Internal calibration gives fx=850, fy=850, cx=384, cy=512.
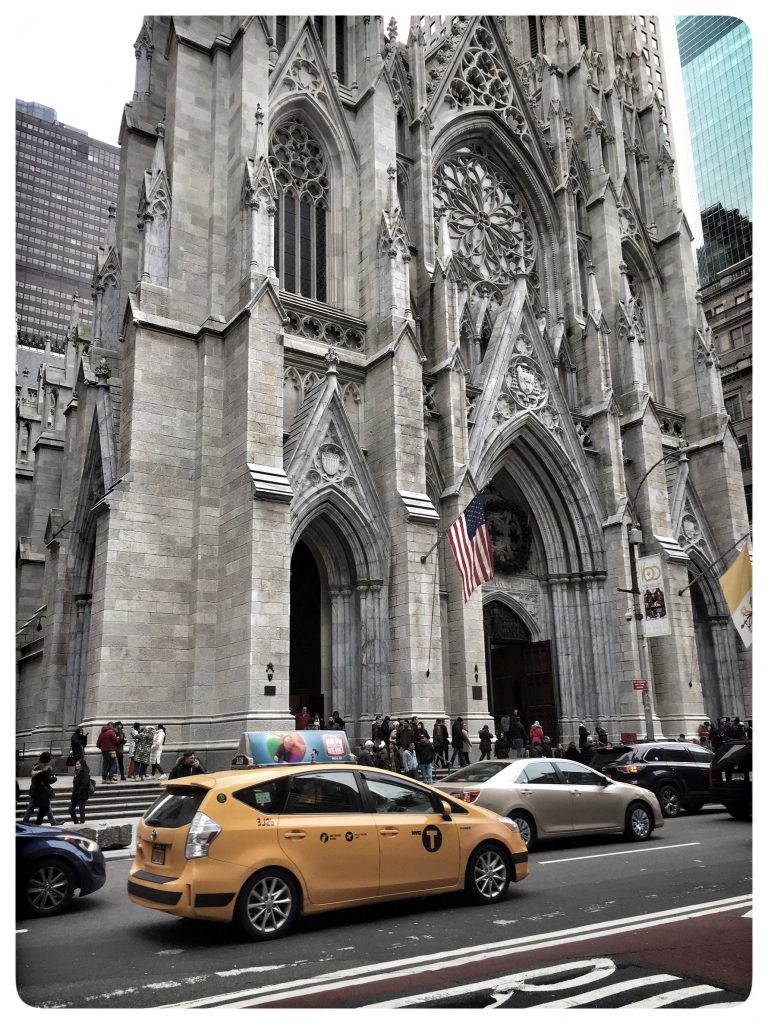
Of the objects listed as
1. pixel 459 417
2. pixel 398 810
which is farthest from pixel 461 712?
pixel 398 810

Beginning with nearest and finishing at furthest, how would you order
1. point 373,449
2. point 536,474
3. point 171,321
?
point 171,321, point 373,449, point 536,474

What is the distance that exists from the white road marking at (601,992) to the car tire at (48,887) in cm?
605

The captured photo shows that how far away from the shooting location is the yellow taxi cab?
7.22 m

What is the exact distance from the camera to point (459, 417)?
26.5 m

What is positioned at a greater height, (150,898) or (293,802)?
(293,802)

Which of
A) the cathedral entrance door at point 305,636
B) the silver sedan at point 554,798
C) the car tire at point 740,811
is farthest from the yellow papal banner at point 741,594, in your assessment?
the cathedral entrance door at point 305,636

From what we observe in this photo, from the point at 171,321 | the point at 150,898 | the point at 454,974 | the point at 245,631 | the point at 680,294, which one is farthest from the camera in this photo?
the point at 680,294

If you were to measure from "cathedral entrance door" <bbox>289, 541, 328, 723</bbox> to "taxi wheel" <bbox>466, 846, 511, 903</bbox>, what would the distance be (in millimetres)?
15041

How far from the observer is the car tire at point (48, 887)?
9008mm

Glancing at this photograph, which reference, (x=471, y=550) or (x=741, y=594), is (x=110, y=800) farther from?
(x=741, y=594)

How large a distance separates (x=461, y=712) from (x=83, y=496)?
42.1 ft

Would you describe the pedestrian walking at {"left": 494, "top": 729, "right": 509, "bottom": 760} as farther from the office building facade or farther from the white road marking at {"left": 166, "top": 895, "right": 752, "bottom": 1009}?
the office building facade

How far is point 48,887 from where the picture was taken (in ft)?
30.0

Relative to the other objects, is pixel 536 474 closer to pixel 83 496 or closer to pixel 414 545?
pixel 414 545
